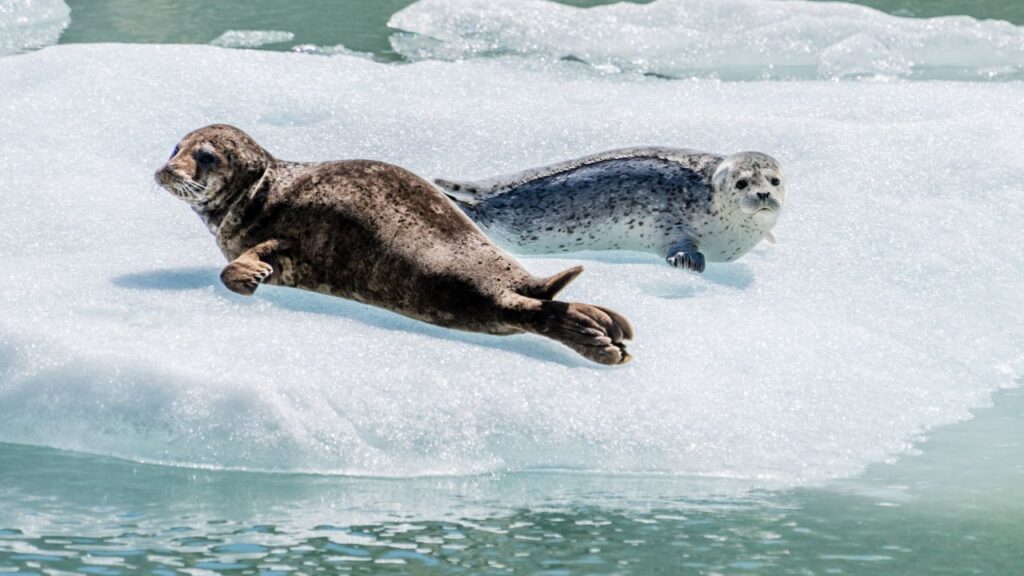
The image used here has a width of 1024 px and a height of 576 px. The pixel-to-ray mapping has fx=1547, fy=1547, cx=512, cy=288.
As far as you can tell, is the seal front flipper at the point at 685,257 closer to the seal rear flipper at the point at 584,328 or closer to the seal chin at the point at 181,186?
the seal rear flipper at the point at 584,328

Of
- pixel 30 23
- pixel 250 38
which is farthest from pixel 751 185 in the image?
pixel 30 23

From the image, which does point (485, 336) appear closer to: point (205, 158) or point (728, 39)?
point (205, 158)

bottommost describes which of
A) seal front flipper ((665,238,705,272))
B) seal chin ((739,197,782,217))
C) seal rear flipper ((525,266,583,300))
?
seal rear flipper ((525,266,583,300))

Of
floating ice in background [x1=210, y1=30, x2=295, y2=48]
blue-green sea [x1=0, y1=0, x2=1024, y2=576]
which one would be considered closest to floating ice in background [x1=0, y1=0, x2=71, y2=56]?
floating ice in background [x1=210, y1=30, x2=295, y2=48]

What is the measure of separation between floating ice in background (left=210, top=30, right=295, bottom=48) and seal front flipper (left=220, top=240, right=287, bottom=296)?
629 cm

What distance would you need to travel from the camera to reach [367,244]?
473 cm

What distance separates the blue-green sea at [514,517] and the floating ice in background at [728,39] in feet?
20.2

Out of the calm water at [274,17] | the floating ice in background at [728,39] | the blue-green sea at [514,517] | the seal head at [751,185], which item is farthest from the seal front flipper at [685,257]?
the calm water at [274,17]

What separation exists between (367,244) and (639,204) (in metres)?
1.51

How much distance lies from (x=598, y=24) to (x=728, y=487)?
7.47 meters

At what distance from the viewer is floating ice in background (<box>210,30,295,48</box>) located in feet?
36.0

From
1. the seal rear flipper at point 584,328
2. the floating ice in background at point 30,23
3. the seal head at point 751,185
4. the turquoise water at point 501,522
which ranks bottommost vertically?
the turquoise water at point 501,522

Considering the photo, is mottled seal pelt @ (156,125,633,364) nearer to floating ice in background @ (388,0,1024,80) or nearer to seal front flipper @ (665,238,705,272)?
seal front flipper @ (665,238,705,272)

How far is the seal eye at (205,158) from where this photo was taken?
5090 millimetres
